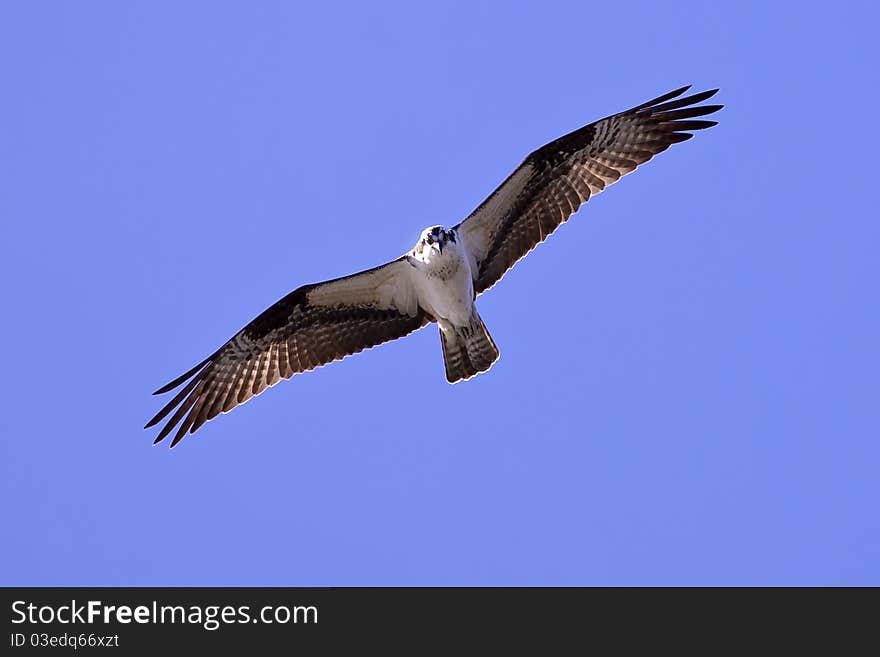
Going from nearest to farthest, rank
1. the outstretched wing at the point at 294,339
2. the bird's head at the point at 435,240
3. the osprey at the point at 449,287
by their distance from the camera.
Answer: the bird's head at the point at 435,240 → the osprey at the point at 449,287 → the outstretched wing at the point at 294,339

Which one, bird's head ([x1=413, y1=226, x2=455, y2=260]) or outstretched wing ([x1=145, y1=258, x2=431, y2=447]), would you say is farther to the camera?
outstretched wing ([x1=145, y1=258, x2=431, y2=447])

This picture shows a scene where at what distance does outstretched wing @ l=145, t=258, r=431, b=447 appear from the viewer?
13.1m

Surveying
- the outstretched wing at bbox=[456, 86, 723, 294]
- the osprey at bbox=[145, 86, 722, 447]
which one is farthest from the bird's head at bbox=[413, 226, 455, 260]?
the outstretched wing at bbox=[456, 86, 723, 294]

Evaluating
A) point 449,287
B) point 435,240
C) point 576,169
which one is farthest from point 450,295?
point 576,169

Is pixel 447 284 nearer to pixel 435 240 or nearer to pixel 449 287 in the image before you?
pixel 449 287

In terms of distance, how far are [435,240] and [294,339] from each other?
2.03m

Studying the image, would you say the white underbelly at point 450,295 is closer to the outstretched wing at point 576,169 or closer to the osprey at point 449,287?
the osprey at point 449,287

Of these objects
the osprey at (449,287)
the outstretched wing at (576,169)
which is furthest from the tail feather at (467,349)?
the outstretched wing at (576,169)

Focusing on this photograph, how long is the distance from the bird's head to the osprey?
0.06ft

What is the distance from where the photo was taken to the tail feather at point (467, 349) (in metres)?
13.0

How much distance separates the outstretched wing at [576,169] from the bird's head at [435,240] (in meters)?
0.48

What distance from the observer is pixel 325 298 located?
13148 mm

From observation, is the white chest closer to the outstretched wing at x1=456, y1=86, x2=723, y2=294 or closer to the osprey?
the osprey

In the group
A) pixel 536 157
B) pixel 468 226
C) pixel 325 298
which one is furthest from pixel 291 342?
pixel 536 157
